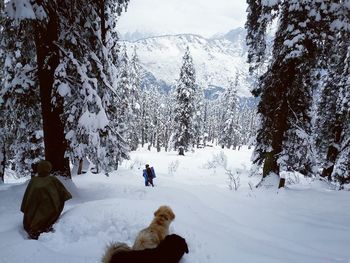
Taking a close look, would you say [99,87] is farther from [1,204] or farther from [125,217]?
[125,217]

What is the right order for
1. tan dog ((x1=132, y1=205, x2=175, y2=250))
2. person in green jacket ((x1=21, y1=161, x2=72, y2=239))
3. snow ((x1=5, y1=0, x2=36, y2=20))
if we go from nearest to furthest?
tan dog ((x1=132, y1=205, x2=175, y2=250)), person in green jacket ((x1=21, y1=161, x2=72, y2=239)), snow ((x1=5, y1=0, x2=36, y2=20))

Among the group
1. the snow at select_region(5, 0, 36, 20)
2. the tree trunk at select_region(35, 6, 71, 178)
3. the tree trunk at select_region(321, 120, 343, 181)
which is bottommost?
the tree trunk at select_region(321, 120, 343, 181)

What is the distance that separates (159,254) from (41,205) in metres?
2.93

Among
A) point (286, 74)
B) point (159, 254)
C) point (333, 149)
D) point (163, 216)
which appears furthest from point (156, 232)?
point (333, 149)

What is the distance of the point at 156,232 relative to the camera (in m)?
5.19

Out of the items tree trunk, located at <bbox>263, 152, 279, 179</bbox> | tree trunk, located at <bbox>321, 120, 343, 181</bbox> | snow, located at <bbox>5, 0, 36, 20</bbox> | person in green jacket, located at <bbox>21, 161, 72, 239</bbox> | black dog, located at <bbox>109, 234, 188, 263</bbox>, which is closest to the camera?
black dog, located at <bbox>109, 234, 188, 263</bbox>

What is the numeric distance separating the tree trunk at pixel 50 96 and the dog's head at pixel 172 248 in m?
5.40

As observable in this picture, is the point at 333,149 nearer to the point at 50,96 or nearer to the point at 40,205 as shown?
the point at 50,96

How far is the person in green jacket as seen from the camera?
19.4ft

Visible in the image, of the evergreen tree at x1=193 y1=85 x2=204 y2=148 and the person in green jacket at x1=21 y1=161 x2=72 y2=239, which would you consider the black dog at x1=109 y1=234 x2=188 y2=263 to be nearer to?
the person in green jacket at x1=21 y1=161 x2=72 y2=239

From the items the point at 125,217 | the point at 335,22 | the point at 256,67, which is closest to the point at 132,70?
the point at 256,67

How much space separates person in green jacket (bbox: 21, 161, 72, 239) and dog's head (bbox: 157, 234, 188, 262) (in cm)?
273

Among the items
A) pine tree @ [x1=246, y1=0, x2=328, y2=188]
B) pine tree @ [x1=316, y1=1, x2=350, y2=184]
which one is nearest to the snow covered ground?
pine tree @ [x1=246, y1=0, x2=328, y2=188]

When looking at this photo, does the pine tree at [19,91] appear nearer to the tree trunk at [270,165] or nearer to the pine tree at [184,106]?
the tree trunk at [270,165]
